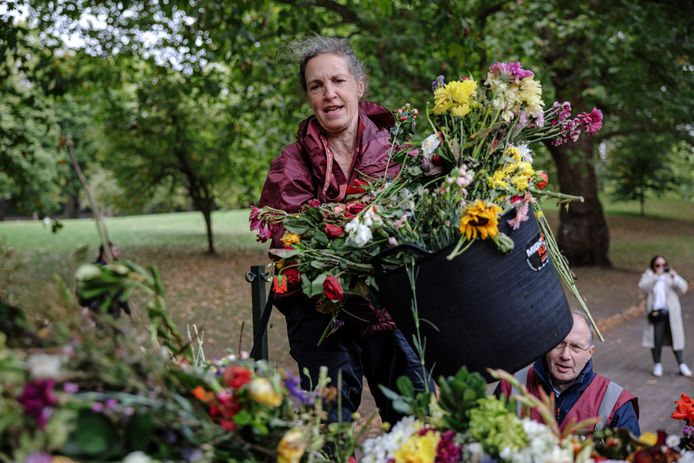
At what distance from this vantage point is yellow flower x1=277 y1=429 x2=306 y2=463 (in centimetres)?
131

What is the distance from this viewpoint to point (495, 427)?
134 cm

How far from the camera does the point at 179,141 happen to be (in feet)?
53.7

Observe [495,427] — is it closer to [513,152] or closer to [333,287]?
[333,287]

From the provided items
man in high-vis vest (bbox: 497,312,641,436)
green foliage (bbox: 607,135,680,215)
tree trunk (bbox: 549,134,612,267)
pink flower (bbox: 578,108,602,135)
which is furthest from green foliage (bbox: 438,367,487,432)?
green foliage (bbox: 607,135,680,215)

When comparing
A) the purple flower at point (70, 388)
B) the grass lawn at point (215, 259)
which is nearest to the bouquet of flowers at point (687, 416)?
the grass lawn at point (215, 259)

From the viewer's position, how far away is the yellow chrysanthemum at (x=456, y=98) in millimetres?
2002

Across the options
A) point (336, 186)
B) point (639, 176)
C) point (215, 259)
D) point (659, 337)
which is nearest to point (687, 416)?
point (336, 186)

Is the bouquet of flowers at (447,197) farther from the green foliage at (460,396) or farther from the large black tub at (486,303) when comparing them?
the green foliage at (460,396)

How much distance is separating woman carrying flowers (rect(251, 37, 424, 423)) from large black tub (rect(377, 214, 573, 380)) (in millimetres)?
659

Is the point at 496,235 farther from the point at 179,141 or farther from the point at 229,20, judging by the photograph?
the point at 179,141

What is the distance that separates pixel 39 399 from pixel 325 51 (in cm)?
190

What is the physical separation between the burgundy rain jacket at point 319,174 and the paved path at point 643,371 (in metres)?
3.89

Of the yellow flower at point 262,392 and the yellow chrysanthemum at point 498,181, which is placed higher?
the yellow chrysanthemum at point 498,181

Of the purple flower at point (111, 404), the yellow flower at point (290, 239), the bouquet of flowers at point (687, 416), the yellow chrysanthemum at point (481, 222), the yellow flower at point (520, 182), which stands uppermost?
the yellow flower at point (520, 182)
